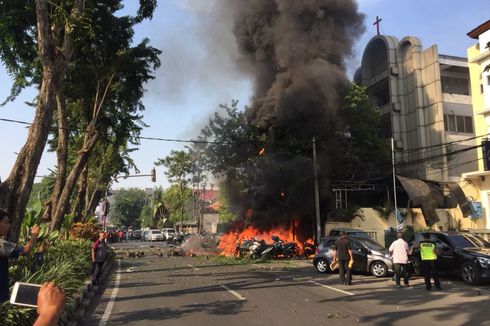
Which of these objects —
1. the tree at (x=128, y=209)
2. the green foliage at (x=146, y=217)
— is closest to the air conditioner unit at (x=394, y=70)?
the green foliage at (x=146, y=217)

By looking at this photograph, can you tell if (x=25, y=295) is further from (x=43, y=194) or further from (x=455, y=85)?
(x=43, y=194)

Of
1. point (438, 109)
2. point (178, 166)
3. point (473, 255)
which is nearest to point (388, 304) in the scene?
point (473, 255)

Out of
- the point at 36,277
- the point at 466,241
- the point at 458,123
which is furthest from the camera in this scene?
the point at 458,123

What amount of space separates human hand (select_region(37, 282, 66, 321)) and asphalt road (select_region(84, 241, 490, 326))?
20.2 ft

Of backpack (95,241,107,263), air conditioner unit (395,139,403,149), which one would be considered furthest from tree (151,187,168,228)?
backpack (95,241,107,263)

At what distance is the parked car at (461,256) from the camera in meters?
→ 13.0

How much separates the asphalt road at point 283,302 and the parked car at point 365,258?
1.46 feet

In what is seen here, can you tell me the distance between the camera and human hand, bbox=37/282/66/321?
2168 millimetres

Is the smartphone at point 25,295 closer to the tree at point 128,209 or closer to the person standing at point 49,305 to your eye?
the person standing at point 49,305

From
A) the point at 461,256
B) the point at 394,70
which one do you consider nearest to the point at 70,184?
the point at 461,256

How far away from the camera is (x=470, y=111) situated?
36406mm

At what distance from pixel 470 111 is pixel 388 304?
31.1 metres

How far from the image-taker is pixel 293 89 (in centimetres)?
2853

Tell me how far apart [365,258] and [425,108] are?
2367 cm
